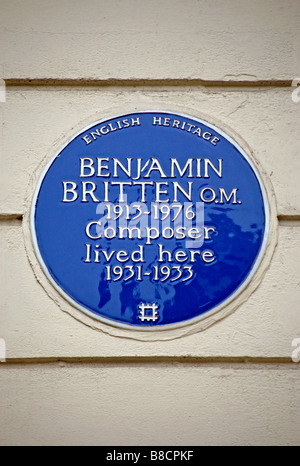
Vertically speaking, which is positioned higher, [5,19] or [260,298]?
[5,19]

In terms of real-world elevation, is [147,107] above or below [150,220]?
above

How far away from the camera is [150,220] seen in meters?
2.87

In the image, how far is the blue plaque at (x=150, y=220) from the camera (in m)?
2.79

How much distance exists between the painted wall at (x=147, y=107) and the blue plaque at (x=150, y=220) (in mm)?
89

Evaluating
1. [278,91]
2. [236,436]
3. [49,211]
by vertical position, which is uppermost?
[278,91]

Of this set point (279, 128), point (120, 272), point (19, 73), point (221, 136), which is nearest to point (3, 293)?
point (120, 272)

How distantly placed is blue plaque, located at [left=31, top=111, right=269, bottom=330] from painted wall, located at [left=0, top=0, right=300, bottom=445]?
0.09 meters

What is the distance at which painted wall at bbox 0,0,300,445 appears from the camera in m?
2.71

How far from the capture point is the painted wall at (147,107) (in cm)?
271

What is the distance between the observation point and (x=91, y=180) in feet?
9.50

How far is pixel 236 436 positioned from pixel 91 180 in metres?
1.38

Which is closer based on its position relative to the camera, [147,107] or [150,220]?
[150,220]

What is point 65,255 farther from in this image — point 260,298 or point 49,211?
point 260,298

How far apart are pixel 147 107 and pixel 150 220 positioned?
577mm
